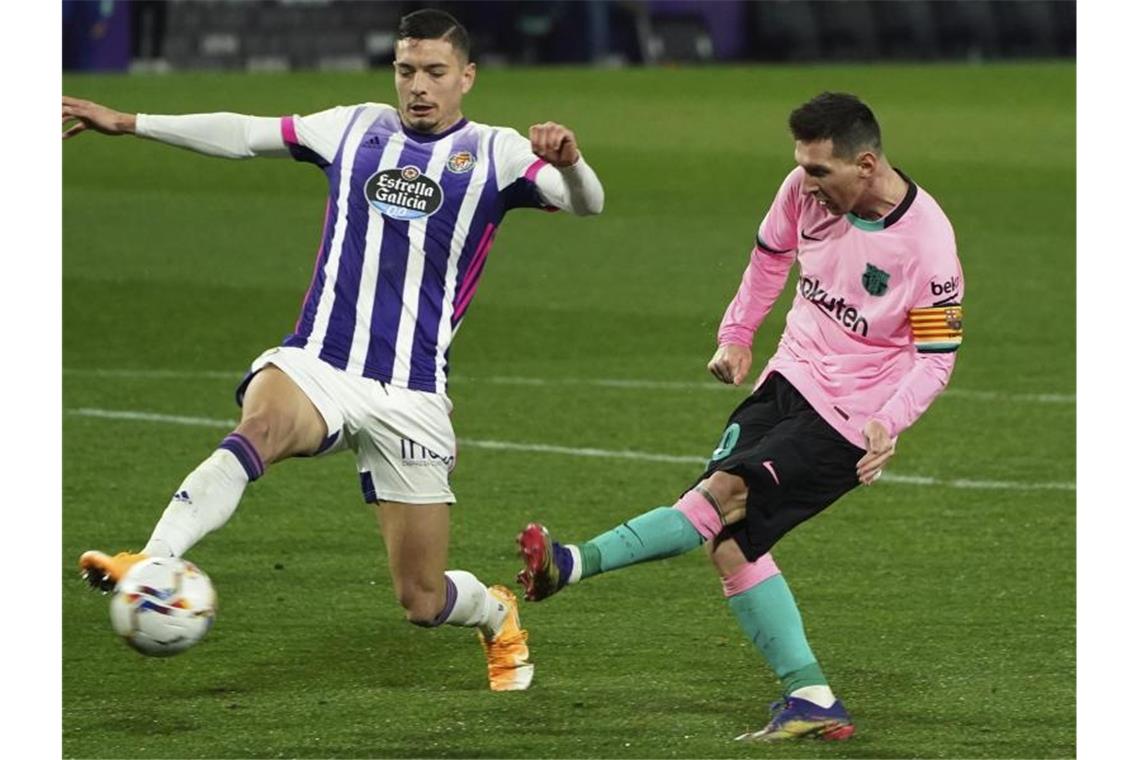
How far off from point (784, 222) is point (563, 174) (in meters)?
0.66

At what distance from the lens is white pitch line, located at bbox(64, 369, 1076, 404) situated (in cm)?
1178

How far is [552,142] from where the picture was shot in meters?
5.65

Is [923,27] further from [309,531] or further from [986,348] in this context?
[309,531]

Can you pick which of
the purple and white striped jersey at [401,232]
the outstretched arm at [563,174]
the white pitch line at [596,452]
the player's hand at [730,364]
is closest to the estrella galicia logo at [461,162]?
the purple and white striped jersey at [401,232]

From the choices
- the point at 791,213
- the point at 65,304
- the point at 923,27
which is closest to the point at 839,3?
the point at 923,27

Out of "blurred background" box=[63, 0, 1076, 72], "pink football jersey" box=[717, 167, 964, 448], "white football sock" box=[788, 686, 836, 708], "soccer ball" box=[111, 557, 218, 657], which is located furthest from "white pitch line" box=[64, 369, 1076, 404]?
"blurred background" box=[63, 0, 1076, 72]

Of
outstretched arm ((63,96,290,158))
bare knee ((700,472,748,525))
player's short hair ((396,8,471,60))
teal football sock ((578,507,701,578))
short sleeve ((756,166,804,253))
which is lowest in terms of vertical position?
teal football sock ((578,507,701,578))

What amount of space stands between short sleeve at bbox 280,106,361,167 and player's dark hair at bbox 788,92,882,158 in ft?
4.30

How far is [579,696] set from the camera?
6.49 m

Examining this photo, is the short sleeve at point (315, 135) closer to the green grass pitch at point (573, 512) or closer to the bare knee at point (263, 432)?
the bare knee at point (263, 432)

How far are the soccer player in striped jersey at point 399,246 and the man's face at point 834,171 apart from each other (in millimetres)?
648

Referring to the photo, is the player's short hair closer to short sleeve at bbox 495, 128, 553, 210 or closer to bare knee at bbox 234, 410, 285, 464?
Answer: short sleeve at bbox 495, 128, 553, 210

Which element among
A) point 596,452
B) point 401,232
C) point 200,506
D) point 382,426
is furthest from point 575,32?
point 200,506

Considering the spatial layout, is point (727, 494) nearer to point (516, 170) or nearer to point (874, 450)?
point (874, 450)
